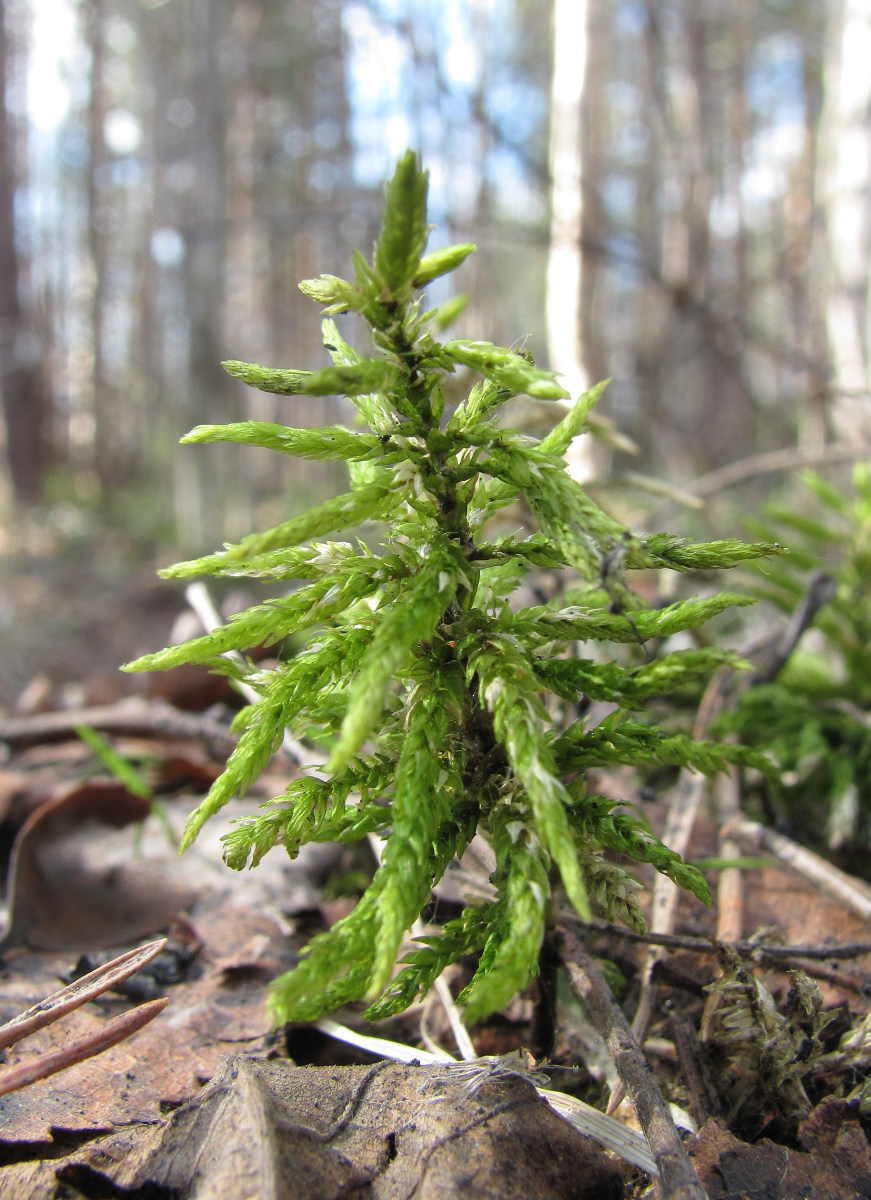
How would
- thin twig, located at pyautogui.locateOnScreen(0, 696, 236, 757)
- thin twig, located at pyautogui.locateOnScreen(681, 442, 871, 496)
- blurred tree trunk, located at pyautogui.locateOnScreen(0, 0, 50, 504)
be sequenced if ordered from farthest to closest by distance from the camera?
1. blurred tree trunk, located at pyautogui.locateOnScreen(0, 0, 50, 504)
2. thin twig, located at pyautogui.locateOnScreen(681, 442, 871, 496)
3. thin twig, located at pyautogui.locateOnScreen(0, 696, 236, 757)

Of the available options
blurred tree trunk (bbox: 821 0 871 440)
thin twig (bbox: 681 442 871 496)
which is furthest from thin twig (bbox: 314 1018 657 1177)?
blurred tree trunk (bbox: 821 0 871 440)

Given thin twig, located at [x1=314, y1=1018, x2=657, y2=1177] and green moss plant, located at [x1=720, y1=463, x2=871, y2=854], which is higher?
green moss plant, located at [x1=720, y1=463, x2=871, y2=854]

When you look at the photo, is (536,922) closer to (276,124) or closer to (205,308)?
(205,308)

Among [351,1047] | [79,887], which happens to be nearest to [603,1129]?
[351,1047]

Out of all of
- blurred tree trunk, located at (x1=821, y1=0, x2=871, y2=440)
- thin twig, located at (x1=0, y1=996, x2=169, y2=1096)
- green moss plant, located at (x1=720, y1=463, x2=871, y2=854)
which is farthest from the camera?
blurred tree trunk, located at (x1=821, y1=0, x2=871, y2=440)

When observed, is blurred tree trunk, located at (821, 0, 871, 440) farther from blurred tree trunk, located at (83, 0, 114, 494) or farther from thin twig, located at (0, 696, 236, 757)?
blurred tree trunk, located at (83, 0, 114, 494)

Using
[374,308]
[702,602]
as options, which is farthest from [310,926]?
[374,308]

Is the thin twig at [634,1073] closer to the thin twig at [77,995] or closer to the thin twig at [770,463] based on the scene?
the thin twig at [77,995]
